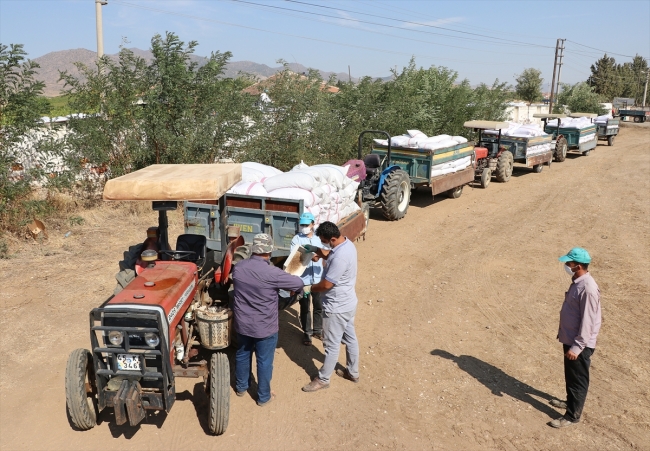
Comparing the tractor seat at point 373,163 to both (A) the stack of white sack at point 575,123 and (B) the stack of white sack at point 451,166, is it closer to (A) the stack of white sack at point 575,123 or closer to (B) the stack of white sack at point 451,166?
(B) the stack of white sack at point 451,166

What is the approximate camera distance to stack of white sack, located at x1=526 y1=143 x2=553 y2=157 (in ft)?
59.0

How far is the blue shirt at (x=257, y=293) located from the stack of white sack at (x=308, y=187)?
265cm

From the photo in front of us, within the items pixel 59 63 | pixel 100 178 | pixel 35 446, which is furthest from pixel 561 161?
pixel 59 63

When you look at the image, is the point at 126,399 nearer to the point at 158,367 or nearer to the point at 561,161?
the point at 158,367

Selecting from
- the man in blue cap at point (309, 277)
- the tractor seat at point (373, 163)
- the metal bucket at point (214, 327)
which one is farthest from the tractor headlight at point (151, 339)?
the tractor seat at point (373, 163)

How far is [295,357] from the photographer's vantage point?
6.11 meters

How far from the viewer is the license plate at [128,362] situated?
4309 millimetres

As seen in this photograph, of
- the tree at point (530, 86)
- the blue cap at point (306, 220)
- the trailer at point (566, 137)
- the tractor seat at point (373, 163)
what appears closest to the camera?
the blue cap at point (306, 220)

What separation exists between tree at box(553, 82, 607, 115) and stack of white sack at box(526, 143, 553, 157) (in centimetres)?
2010

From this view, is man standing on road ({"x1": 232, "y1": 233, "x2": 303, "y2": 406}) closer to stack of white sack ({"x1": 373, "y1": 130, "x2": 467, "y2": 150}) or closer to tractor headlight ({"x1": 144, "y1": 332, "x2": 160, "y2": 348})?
tractor headlight ({"x1": 144, "y1": 332, "x2": 160, "y2": 348})

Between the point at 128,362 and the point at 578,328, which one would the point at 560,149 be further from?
the point at 128,362

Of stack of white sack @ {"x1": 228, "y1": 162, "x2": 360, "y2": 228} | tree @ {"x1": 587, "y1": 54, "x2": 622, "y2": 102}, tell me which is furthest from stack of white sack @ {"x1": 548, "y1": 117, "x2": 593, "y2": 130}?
tree @ {"x1": 587, "y1": 54, "x2": 622, "y2": 102}

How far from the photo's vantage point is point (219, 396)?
4555 millimetres

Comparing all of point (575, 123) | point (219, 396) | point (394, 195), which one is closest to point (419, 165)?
point (394, 195)
